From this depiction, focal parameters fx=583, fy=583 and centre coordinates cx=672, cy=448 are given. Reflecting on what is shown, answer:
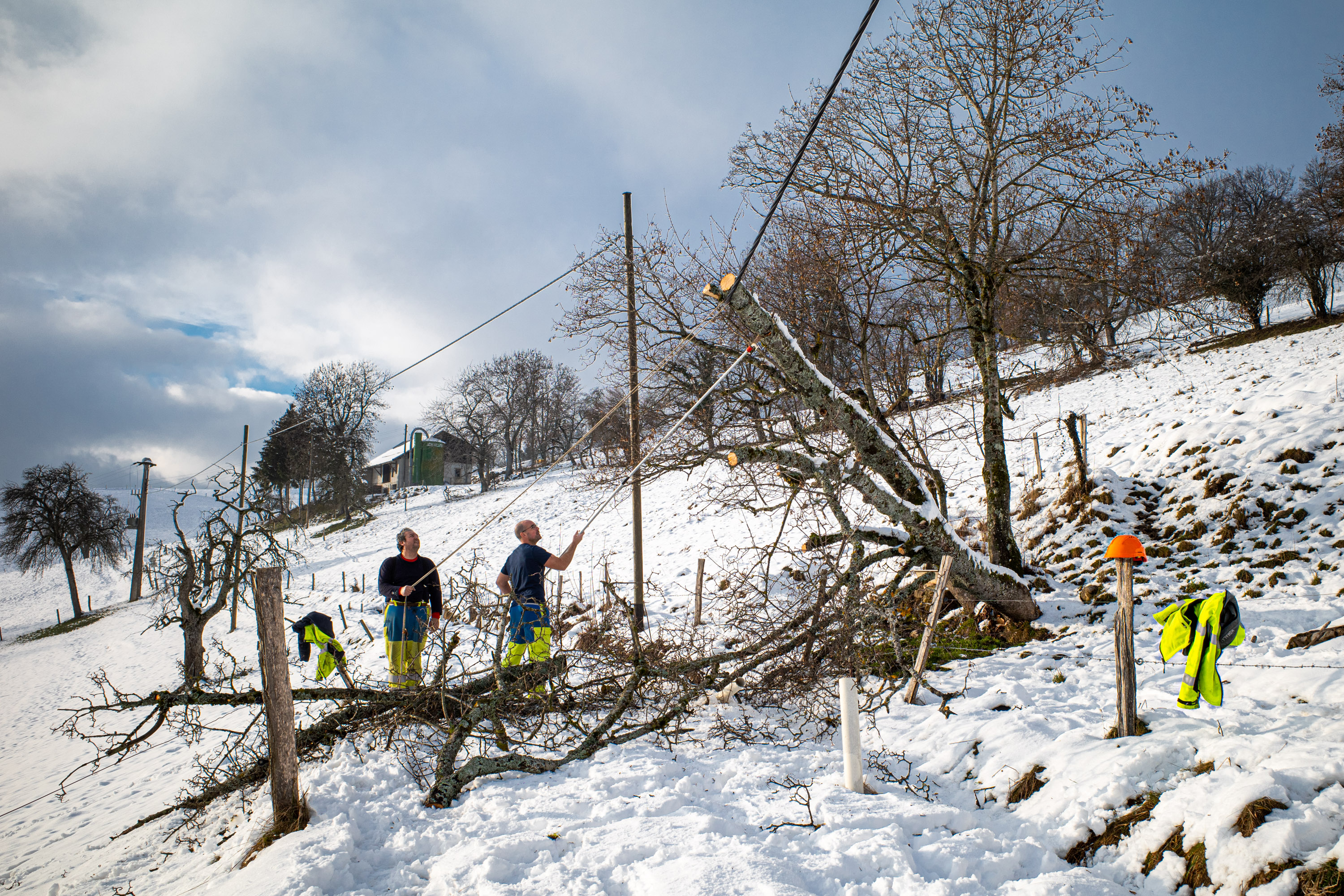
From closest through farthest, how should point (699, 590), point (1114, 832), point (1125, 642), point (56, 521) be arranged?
point (1114, 832), point (1125, 642), point (699, 590), point (56, 521)

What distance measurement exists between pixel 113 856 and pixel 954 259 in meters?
10.4

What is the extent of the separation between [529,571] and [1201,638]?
4.76 meters

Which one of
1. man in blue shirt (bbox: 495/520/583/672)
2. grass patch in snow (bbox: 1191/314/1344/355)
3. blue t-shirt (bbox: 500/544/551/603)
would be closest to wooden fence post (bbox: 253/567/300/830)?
man in blue shirt (bbox: 495/520/583/672)

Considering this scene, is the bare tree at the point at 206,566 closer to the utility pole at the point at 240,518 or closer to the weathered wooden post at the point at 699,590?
the utility pole at the point at 240,518

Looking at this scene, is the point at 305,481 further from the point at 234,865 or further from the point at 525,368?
the point at 234,865

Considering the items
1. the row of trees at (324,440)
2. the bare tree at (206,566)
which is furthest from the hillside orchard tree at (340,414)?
the bare tree at (206,566)

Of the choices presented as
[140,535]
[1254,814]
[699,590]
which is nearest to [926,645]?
[1254,814]

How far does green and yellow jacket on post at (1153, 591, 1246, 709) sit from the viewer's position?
3.14 metres

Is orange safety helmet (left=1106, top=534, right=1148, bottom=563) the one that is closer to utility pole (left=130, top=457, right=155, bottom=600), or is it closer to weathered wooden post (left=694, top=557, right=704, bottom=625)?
weathered wooden post (left=694, top=557, right=704, bottom=625)

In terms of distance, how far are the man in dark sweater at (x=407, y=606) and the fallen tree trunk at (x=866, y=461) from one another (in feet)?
11.0

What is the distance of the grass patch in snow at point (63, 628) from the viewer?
2272 centimetres

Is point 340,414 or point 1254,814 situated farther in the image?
point 340,414

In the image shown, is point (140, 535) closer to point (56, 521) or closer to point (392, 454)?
point (56, 521)

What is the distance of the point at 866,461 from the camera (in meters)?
6.28
